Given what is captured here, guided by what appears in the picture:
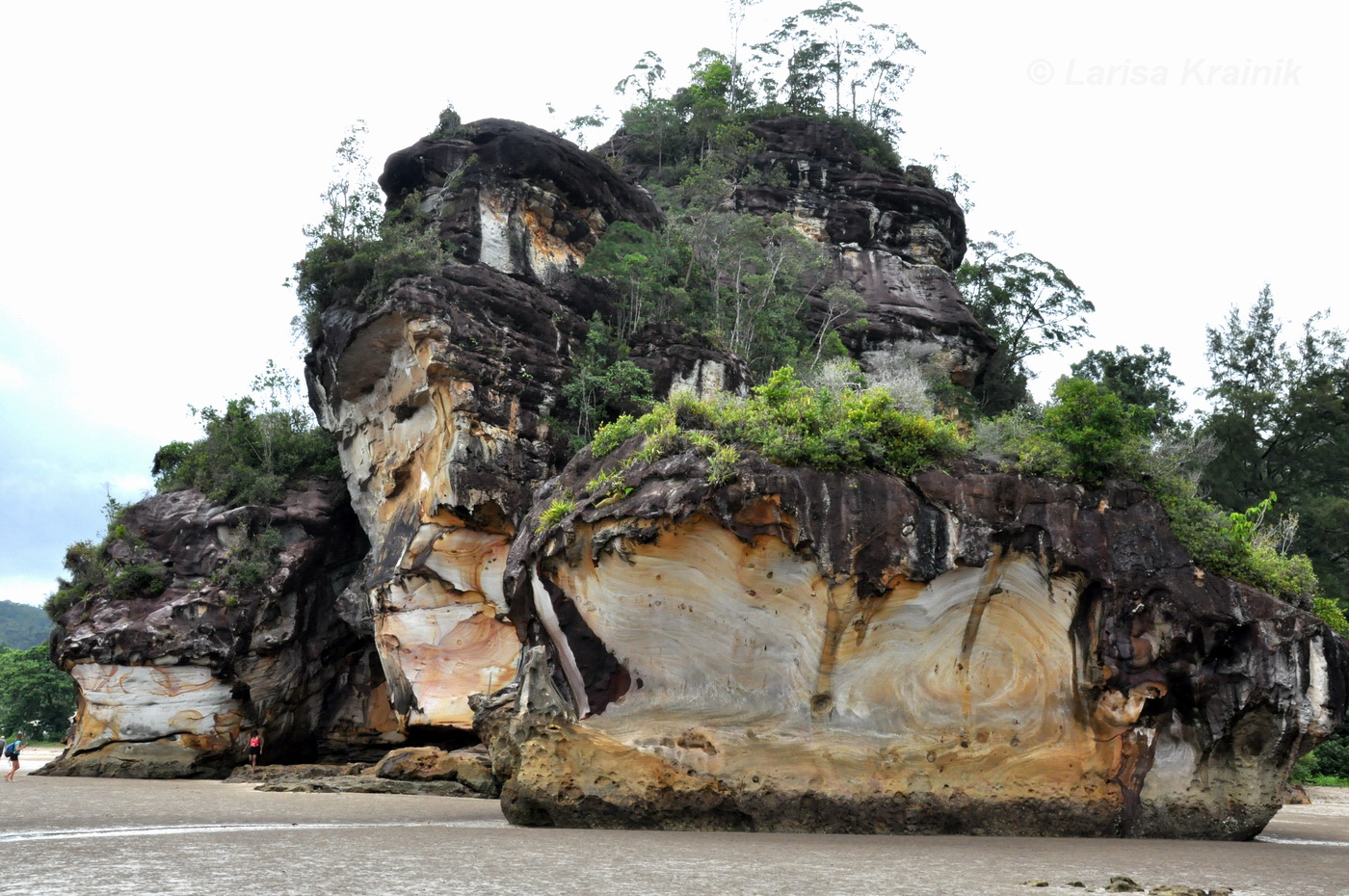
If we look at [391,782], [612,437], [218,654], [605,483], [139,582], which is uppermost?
[612,437]

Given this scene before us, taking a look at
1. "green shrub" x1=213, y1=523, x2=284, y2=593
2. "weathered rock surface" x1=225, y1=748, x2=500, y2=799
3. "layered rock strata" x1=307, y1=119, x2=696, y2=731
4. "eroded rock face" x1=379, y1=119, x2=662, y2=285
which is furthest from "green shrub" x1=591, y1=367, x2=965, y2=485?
"green shrub" x1=213, y1=523, x2=284, y2=593

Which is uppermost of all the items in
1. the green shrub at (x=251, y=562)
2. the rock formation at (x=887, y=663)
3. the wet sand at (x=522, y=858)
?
the green shrub at (x=251, y=562)

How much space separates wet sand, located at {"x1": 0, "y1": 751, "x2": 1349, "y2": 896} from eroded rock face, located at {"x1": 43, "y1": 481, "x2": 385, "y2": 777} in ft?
31.1

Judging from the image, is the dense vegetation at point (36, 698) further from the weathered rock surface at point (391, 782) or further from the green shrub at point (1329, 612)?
the green shrub at point (1329, 612)

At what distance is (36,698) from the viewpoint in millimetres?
43781

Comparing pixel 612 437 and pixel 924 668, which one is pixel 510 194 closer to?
pixel 612 437

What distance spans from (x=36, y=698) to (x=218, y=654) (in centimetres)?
2763

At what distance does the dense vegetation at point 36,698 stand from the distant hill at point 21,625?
49115 millimetres

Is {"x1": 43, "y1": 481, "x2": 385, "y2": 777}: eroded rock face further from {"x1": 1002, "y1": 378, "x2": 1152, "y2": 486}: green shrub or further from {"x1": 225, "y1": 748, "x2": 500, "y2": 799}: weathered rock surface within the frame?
{"x1": 1002, "y1": 378, "x2": 1152, "y2": 486}: green shrub

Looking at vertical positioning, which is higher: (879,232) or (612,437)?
(879,232)

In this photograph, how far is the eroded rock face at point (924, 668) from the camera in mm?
12727

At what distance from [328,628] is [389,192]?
1295 cm

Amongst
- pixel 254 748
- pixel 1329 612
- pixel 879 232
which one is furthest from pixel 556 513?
pixel 879 232

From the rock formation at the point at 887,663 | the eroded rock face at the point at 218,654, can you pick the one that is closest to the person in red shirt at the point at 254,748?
the eroded rock face at the point at 218,654
